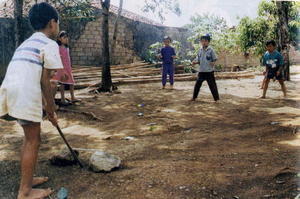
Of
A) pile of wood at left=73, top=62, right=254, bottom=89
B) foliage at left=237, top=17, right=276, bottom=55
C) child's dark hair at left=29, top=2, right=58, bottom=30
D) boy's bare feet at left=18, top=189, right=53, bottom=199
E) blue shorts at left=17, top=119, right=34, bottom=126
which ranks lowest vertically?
boy's bare feet at left=18, top=189, right=53, bottom=199

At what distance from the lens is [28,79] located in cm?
234

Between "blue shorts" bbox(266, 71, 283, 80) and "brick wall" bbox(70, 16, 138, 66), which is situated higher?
"brick wall" bbox(70, 16, 138, 66)

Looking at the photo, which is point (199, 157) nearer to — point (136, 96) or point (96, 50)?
point (136, 96)

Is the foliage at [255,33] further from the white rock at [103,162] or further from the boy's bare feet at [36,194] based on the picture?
the boy's bare feet at [36,194]

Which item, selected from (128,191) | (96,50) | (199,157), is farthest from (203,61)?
(96,50)

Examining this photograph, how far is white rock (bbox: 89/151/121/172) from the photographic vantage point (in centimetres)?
291

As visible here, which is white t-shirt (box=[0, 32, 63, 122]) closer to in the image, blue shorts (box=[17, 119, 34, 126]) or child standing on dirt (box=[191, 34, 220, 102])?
A: blue shorts (box=[17, 119, 34, 126])

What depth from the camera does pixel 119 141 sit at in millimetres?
4062

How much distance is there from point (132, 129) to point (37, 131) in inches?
92.8

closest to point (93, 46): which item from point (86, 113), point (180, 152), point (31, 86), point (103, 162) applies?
point (86, 113)

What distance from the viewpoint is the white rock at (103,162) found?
9.56ft

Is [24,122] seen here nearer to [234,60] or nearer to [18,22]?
[18,22]

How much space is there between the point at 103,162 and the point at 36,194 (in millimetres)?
673

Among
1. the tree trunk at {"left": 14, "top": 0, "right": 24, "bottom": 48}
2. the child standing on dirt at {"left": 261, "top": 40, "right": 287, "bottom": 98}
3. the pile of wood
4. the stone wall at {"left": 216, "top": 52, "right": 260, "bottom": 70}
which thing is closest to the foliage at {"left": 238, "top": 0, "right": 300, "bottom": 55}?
the stone wall at {"left": 216, "top": 52, "right": 260, "bottom": 70}
